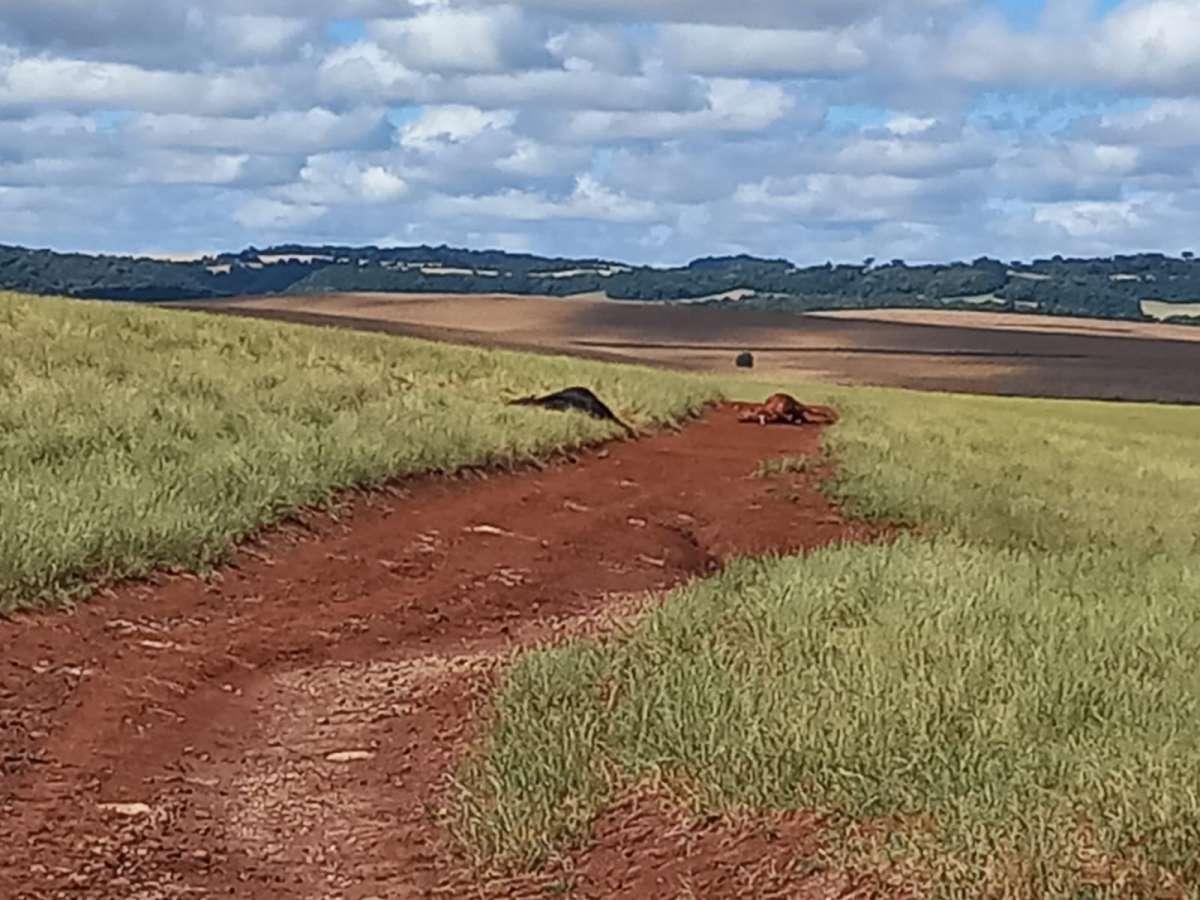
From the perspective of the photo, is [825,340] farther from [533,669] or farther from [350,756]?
[350,756]

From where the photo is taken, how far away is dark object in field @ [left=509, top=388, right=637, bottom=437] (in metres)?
22.4

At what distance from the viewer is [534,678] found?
8.41 m

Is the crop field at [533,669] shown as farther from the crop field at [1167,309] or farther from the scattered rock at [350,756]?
the crop field at [1167,309]

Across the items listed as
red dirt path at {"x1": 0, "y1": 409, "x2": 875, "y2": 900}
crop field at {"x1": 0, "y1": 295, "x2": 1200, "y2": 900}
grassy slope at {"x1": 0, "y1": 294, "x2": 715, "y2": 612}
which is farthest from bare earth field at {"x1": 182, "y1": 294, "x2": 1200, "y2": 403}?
red dirt path at {"x1": 0, "y1": 409, "x2": 875, "y2": 900}

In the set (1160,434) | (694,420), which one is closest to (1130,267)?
(1160,434)

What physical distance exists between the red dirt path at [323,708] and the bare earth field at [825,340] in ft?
144

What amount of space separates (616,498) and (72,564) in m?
6.73

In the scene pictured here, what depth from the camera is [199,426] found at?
15.6 metres

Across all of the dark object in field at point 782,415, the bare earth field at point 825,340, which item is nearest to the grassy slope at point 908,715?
the dark object in field at point 782,415

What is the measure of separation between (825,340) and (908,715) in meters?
68.6

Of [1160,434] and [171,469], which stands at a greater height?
[171,469]

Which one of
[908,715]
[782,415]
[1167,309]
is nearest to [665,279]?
[1167,309]

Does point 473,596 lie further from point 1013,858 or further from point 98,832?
Answer: point 1013,858

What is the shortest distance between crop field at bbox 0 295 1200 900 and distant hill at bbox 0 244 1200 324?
71088 mm
